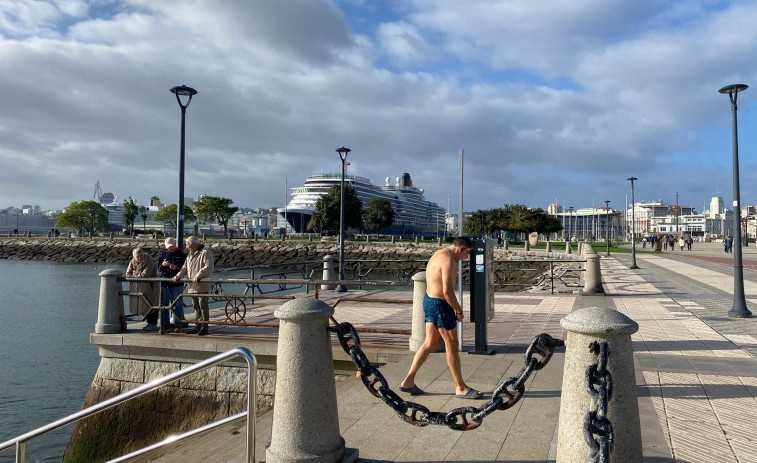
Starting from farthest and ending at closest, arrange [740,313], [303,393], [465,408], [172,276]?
[740,313] → [172,276] → [465,408] → [303,393]

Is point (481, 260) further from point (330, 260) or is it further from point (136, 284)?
point (330, 260)

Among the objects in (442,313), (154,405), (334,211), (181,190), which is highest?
(334,211)

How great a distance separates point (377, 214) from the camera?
9075cm

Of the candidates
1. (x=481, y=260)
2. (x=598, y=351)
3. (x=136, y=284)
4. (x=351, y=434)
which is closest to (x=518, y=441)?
(x=351, y=434)

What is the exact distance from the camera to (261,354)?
26.9 ft

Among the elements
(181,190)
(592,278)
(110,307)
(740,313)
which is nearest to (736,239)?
(740,313)

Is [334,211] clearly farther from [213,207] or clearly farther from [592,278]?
[592,278]

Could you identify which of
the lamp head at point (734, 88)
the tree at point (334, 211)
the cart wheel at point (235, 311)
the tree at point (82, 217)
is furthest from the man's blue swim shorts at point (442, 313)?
the tree at point (82, 217)

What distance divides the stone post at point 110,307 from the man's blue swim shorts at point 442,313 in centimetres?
584

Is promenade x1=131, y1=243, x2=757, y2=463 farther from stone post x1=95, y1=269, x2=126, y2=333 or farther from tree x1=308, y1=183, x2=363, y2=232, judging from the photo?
tree x1=308, y1=183, x2=363, y2=232

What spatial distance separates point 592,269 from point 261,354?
11.4m

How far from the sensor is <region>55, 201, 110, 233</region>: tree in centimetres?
10931

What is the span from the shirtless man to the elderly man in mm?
4612

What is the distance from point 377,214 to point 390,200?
15281 mm
